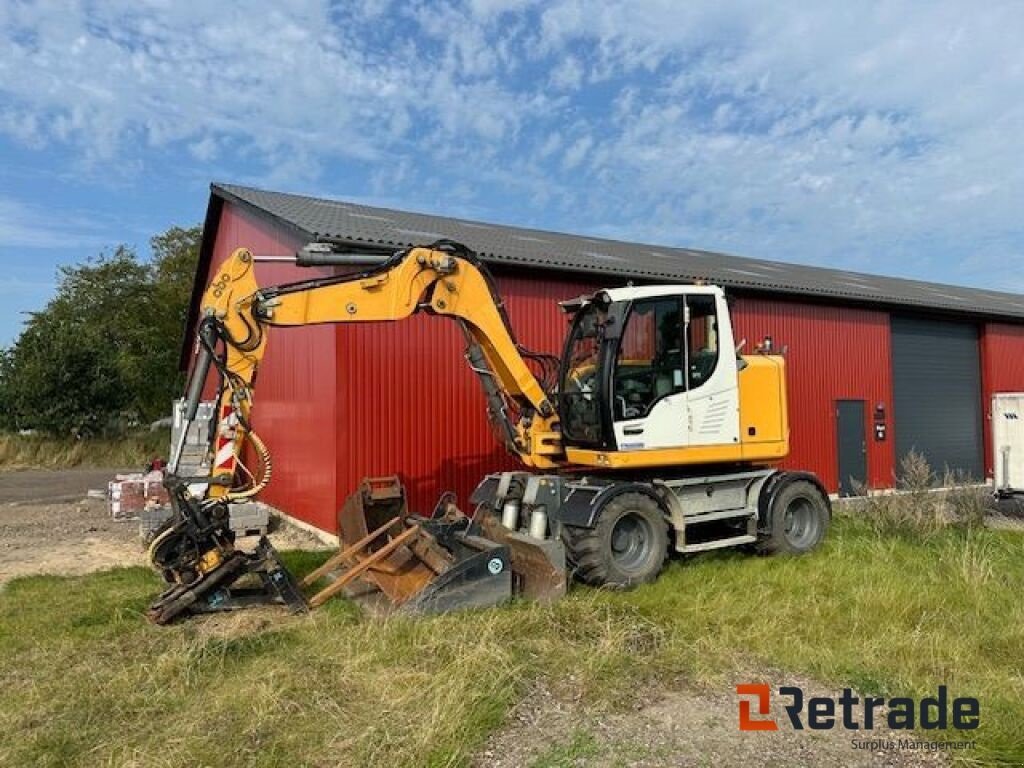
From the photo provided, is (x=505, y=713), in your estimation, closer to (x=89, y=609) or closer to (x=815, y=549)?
(x=89, y=609)

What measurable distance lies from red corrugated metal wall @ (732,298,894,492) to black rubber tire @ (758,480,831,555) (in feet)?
17.6

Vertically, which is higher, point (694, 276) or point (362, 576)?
point (694, 276)

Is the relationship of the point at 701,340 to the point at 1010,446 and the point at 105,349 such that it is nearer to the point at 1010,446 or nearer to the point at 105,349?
the point at 1010,446

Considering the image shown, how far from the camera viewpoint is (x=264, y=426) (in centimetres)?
1427

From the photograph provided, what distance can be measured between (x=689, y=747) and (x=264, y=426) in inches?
452

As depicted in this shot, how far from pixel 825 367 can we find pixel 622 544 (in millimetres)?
9793

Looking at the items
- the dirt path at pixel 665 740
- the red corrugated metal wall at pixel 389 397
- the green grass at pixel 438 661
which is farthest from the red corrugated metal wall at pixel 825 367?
the dirt path at pixel 665 740

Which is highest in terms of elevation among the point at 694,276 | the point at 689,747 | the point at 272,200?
the point at 272,200

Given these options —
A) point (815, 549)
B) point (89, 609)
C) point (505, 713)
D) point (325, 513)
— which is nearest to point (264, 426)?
point (325, 513)

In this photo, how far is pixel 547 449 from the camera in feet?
28.2

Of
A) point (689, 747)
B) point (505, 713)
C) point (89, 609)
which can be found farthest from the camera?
point (89, 609)

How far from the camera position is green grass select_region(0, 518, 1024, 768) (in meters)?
4.26

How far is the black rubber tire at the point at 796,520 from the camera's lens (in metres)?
9.13

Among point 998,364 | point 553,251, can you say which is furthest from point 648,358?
point 998,364
